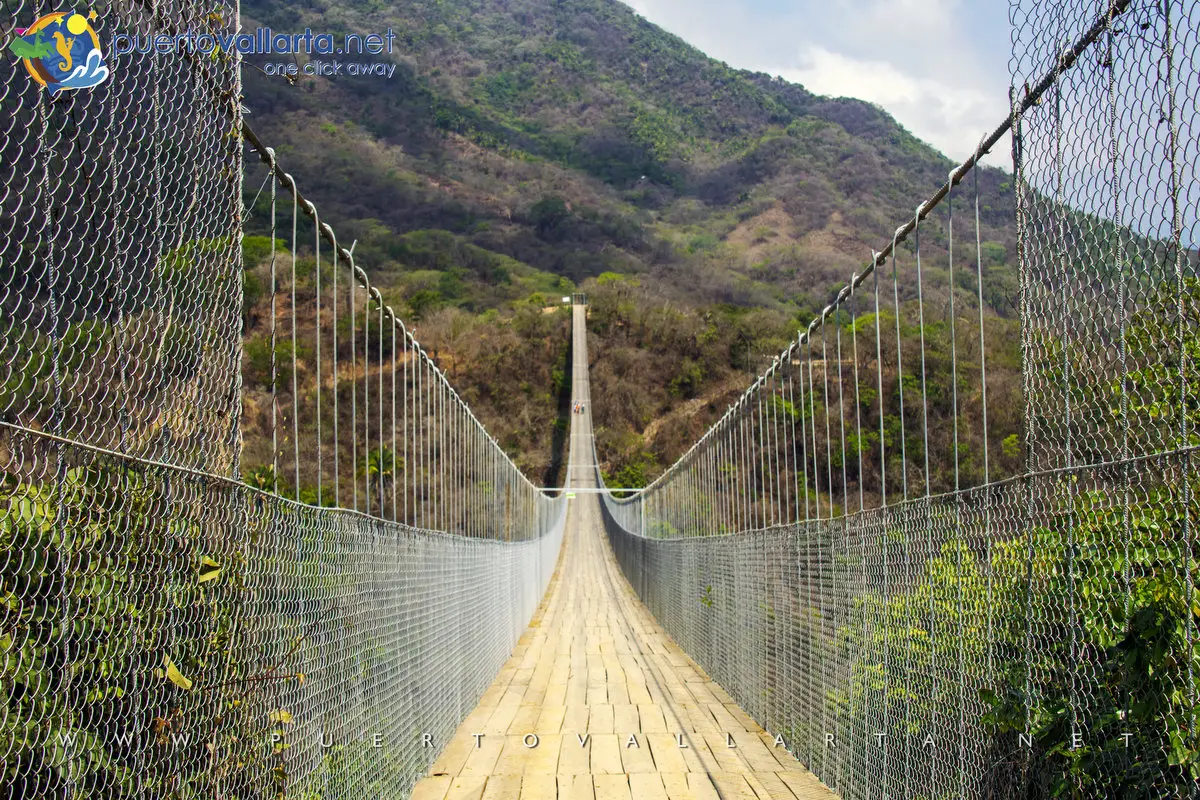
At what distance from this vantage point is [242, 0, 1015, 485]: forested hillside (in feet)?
159

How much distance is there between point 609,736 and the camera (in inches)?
254

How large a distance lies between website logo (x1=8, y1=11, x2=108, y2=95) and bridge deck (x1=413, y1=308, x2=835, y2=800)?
3.69 m

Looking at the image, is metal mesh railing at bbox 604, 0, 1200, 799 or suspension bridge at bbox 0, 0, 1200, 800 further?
metal mesh railing at bbox 604, 0, 1200, 799

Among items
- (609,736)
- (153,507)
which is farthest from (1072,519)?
(609,736)

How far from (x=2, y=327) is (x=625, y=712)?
6082 mm

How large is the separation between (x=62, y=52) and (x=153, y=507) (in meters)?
0.89

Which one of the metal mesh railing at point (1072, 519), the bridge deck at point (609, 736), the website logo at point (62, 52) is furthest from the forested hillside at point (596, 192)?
the website logo at point (62, 52)

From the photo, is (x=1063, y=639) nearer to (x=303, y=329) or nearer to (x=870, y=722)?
(x=870, y=722)

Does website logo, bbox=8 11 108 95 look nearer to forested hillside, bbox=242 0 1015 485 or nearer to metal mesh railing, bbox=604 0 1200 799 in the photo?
metal mesh railing, bbox=604 0 1200 799

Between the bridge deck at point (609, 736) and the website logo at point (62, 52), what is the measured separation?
3.69m

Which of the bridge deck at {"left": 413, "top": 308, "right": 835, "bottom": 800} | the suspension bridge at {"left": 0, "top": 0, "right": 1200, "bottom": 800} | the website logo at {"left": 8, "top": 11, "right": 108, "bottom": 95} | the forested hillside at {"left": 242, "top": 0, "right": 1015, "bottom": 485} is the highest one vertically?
the forested hillside at {"left": 242, "top": 0, "right": 1015, "bottom": 485}

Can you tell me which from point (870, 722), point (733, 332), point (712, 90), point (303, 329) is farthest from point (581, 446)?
point (712, 90)

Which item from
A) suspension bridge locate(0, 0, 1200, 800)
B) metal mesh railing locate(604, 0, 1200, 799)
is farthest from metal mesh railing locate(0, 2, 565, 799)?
metal mesh railing locate(604, 0, 1200, 799)

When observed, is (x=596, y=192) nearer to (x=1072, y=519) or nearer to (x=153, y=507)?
(x=1072, y=519)
